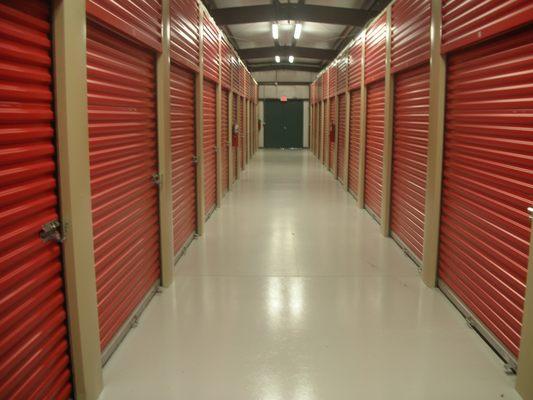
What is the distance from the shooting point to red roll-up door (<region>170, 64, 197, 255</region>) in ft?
16.7

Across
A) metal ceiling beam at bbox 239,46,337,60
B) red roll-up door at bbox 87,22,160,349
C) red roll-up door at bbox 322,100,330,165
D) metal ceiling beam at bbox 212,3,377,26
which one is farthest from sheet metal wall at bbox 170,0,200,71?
metal ceiling beam at bbox 239,46,337,60

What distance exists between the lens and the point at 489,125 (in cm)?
348

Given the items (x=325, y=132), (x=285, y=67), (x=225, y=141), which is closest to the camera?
(x=225, y=141)

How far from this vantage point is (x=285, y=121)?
23344 mm

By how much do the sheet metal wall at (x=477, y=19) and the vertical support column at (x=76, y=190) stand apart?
7.98ft

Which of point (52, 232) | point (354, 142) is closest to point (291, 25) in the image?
point (354, 142)

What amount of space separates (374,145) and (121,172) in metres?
Result: 5.02

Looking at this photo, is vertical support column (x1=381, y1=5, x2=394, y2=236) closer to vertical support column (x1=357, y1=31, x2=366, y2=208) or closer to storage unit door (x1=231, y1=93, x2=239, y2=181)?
vertical support column (x1=357, y1=31, x2=366, y2=208)

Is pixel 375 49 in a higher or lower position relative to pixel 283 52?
lower

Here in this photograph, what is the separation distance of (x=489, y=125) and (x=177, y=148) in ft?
10.0

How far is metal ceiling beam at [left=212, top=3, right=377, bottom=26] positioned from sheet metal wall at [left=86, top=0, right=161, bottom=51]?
709 centimetres

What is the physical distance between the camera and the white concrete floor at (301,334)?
2852mm

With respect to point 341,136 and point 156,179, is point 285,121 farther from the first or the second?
point 156,179

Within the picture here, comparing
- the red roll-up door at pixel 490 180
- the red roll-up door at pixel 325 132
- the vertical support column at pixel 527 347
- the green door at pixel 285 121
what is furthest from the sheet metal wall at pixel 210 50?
the green door at pixel 285 121
